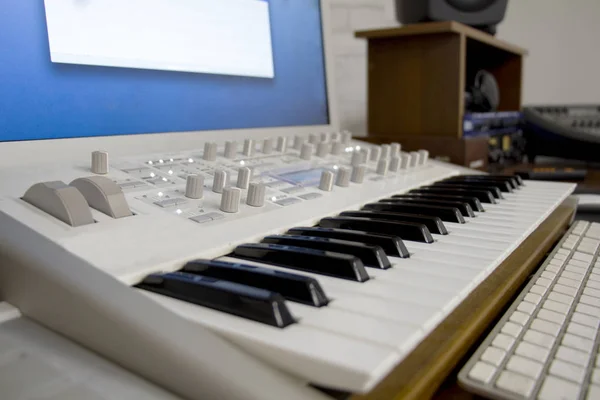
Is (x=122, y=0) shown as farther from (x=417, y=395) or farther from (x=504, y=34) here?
(x=504, y=34)

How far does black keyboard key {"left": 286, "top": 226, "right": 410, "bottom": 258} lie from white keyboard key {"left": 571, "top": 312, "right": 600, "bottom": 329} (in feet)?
0.46

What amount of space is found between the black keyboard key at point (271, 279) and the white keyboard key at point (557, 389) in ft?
0.46

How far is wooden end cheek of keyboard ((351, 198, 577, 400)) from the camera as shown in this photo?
0.29 m

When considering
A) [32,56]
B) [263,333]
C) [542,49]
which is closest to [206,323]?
[263,333]

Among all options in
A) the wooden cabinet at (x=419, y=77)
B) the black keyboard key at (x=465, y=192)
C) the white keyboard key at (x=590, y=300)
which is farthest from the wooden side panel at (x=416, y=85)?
the white keyboard key at (x=590, y=300)

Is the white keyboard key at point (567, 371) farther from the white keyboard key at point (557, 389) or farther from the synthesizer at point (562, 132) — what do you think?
the synthesizer at point (562, 132)

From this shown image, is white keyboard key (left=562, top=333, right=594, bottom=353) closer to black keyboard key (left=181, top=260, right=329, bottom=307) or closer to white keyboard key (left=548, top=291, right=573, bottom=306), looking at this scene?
white keyboard key (left=548, top=291, right=573, bottom=306)

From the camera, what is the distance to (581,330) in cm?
40

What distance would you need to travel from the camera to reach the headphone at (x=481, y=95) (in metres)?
1.37

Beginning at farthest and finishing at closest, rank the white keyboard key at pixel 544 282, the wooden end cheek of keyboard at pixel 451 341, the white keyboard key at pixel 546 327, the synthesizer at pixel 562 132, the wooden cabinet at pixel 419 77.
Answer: the synthesizer at pixel 562 132
the wooden cabinet at pixel 419 77
the white keyboard key at pixel 544 282
the white keyboard key at pixel 546 327
the wooden end cheek of keyboard at pixel 451 341

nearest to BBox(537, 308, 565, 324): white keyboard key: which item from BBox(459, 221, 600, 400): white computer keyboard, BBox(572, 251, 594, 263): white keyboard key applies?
BBox(459, 221, 600, 400): white computer keyboard

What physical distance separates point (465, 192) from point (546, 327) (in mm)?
375

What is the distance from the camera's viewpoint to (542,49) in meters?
2.04

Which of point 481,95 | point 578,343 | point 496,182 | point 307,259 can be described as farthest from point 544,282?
point 481,95
